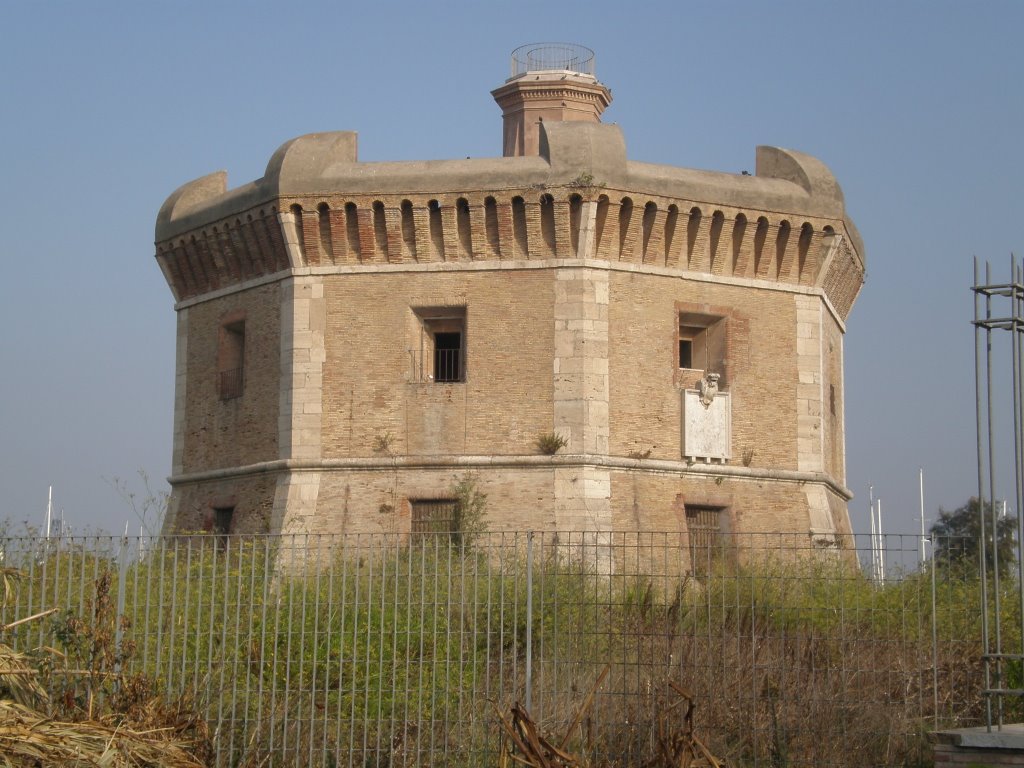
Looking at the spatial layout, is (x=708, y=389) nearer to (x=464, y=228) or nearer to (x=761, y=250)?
(x=761, y=250)

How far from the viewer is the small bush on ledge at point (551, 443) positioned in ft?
56.3

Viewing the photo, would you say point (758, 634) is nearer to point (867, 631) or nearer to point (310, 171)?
point (867, 631)

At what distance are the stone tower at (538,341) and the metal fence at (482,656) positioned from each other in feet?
22.8

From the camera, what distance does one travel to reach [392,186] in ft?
58.7

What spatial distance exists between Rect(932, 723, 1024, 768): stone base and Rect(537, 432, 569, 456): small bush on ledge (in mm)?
9068

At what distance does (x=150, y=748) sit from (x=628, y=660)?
3265 mm

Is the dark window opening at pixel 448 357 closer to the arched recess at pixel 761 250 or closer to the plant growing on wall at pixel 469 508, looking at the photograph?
the plant growing on wall at pixel 469 508

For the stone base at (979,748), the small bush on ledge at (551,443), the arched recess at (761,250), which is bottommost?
the stone base at (979,748)

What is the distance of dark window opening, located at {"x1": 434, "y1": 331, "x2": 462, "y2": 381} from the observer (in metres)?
18.0

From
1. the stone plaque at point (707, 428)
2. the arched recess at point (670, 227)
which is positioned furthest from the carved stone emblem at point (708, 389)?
the arched recess at point (670, 227)

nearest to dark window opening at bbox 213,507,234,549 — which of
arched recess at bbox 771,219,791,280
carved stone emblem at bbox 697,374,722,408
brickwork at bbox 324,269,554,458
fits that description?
brickwork at bbox 324,269,554,458

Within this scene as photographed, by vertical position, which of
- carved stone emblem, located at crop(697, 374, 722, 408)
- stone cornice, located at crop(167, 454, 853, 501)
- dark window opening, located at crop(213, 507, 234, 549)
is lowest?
dark window opening, located at crop(213, 507, 234, 549)

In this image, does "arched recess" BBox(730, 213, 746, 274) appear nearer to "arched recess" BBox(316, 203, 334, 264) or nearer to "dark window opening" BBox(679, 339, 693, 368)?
"dark window opening" BBox(679, 339, 693, 368)

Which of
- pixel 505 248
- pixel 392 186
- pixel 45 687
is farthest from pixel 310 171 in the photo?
pixel 45 687
